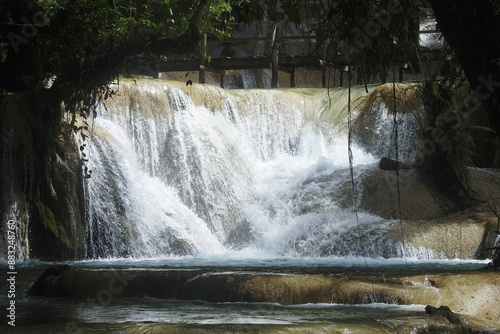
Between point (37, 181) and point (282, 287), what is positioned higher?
point (37, 181)

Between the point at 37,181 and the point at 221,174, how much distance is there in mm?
5019

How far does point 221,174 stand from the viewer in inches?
741

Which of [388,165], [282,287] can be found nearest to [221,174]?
[388,165]

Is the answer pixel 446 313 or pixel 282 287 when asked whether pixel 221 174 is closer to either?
pixel 282 287

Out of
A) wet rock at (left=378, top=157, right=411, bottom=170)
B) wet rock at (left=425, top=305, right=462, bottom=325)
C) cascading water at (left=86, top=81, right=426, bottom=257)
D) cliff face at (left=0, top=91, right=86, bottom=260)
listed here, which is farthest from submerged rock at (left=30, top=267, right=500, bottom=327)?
wet rock at (left=378, top=157, right=411, bottom=170)

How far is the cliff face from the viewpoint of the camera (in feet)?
47.9

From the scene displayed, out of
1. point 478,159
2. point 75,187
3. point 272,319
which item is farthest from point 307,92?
point 272,319

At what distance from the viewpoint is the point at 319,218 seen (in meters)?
16.4

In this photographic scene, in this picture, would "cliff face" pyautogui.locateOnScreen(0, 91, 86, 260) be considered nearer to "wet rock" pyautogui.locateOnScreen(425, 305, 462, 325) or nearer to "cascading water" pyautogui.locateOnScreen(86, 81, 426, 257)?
"cascading water" pyautogui.locateOnScreen(86, 81, 426, 257)

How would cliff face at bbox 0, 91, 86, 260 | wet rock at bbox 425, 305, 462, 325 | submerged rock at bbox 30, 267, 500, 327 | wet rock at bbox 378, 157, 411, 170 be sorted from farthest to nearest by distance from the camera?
wet rock at bbox 378, 157, 411, 170 → cliff face at bbox 0, 91, 86, 260 → submerged rock at bbox 30, 267, 500, 327 → wet rock at bbox 425, 305, 462, 325

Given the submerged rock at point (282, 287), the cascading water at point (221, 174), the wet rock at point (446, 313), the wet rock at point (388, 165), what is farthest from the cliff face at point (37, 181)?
the wet rock at point (446, 313)

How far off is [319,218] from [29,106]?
571 cm

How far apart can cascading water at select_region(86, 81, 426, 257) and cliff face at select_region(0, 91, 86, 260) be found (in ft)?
1.74

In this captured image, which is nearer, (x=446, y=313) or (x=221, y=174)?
(x=446, y=313)
